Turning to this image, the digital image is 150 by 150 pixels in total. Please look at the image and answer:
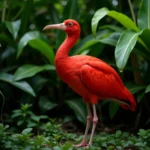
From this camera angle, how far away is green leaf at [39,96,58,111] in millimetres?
6434

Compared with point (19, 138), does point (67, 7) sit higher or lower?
higher

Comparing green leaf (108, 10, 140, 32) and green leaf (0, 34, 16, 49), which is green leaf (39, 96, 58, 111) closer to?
green leaf (0, 34, 16, 49)

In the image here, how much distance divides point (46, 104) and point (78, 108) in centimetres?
58

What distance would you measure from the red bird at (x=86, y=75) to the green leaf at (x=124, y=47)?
222mm

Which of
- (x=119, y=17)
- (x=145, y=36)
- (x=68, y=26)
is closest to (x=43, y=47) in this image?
(x=68, y=26)

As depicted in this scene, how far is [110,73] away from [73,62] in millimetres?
541

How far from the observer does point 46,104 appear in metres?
6.50

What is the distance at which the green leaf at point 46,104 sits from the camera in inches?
253

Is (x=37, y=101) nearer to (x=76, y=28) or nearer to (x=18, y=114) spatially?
(x=18, y=114)

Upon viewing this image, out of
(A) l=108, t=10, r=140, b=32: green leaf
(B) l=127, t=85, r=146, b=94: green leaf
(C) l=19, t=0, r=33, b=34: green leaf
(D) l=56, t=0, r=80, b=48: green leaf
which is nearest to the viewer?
(A) l=108, t=10, r=140, b=32: green leaf

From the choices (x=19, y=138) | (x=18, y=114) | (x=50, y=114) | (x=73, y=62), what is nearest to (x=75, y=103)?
(x=50, y=114)

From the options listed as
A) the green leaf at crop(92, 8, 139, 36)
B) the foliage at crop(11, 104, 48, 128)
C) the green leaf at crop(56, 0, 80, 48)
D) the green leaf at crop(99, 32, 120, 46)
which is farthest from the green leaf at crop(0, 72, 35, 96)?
the green leaf at crop(92, 8, 139, 36)

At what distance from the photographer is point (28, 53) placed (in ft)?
23.5

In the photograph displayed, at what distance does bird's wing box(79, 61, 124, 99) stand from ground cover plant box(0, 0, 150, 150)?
0.29m
